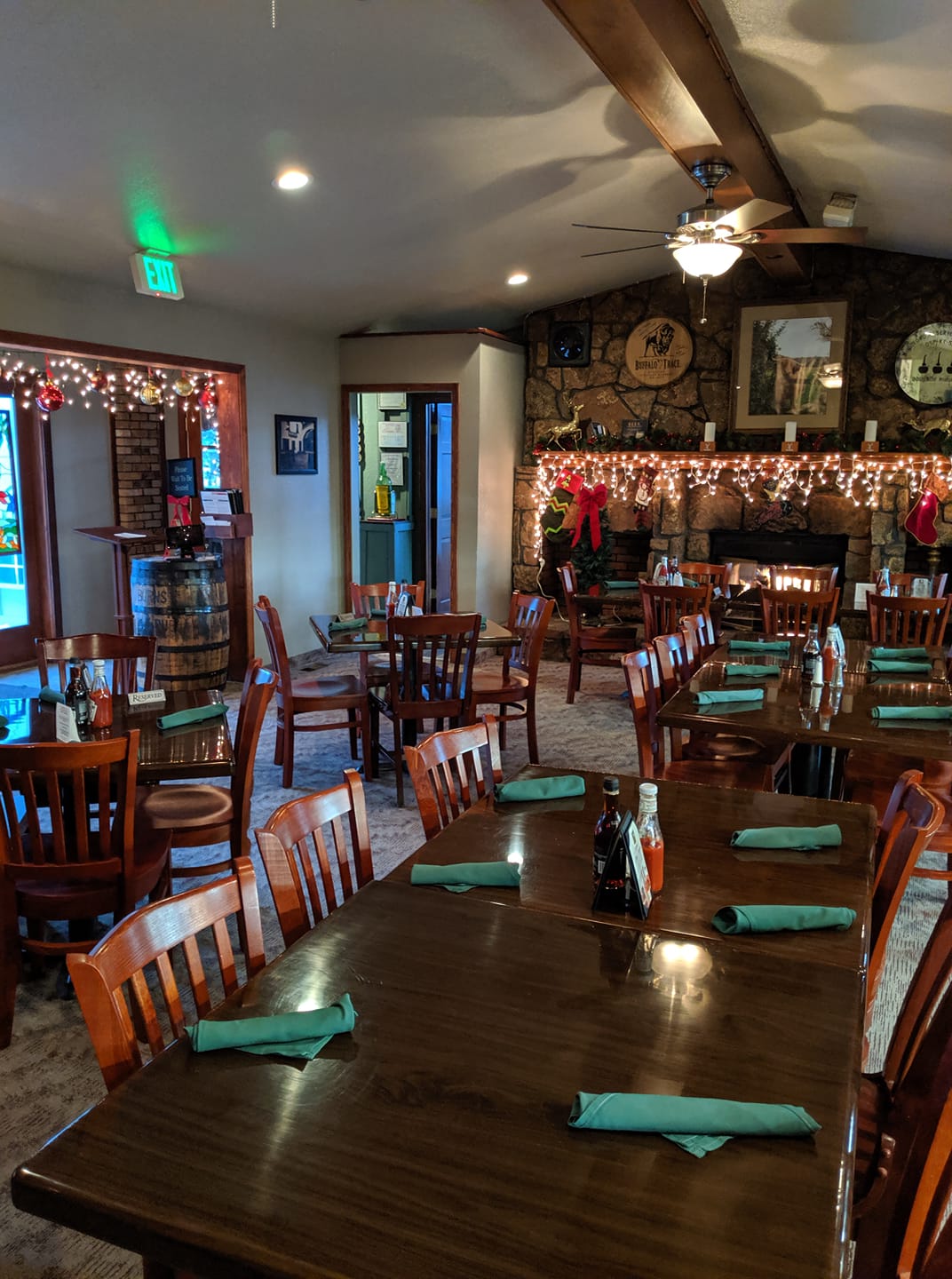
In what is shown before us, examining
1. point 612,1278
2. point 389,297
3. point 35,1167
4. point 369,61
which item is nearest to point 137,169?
point 369,61

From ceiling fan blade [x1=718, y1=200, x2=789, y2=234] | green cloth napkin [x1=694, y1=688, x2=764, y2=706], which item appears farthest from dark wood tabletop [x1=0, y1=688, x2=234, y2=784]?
ceiling fan blade [x1=718, y1=200, x2=789, y2=234]

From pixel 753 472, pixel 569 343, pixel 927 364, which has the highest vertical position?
pixel 569 343

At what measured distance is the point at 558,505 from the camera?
8.31 metres

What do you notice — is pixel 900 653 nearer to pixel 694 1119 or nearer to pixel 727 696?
pixel 727 696

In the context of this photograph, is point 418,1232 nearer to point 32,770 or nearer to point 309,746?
point 32,770

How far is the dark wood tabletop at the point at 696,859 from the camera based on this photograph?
68.1 inches

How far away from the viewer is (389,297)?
7.10 m

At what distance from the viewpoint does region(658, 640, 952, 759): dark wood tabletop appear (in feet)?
9.57

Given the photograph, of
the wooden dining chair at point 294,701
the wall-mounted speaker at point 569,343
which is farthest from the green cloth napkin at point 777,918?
the wall-mounted speaker at point 569,343

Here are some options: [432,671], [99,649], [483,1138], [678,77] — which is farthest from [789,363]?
[483,1138]

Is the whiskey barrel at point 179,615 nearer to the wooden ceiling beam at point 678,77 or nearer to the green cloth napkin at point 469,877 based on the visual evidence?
the wooden ceiling beam at point 678,77

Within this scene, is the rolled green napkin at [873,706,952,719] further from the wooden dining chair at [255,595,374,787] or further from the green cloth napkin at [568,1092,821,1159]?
the wooden dining chair at [255,595,374,787]

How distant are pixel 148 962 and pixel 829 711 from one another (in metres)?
2.46

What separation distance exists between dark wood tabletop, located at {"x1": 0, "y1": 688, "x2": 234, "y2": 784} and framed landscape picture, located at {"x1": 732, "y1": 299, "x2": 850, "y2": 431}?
5.70m
